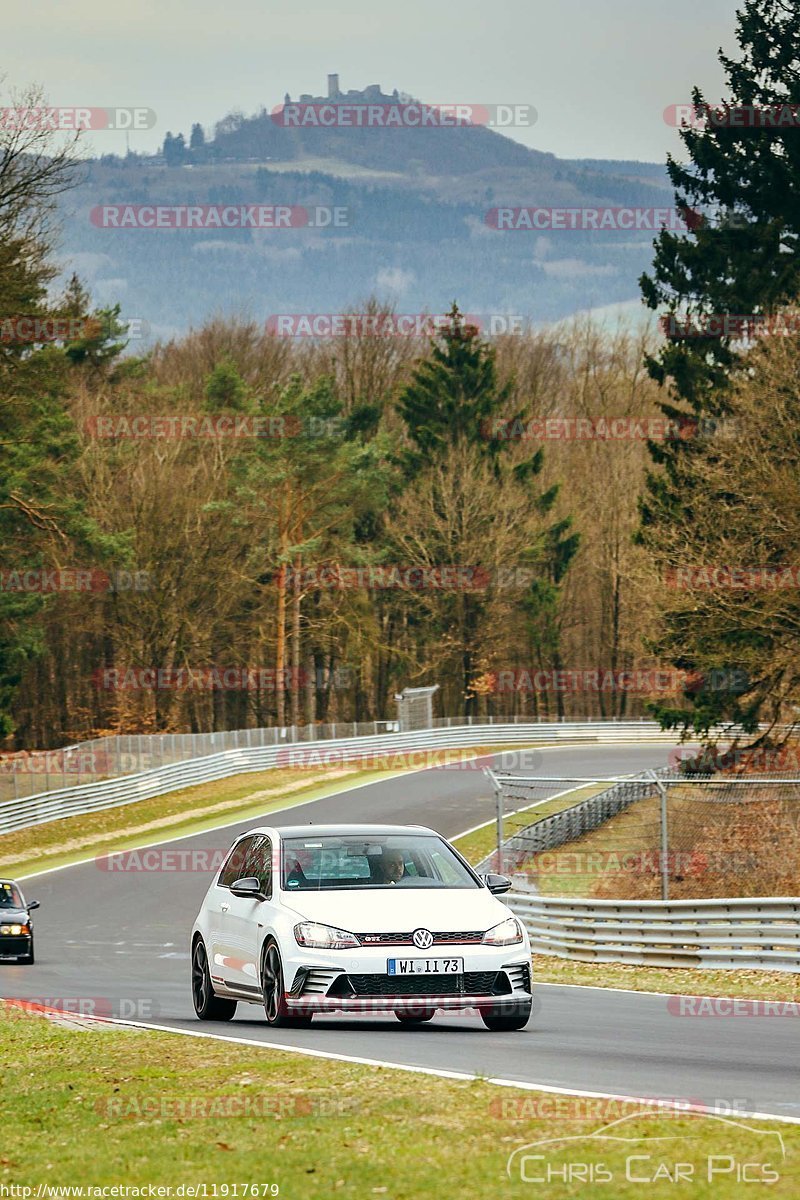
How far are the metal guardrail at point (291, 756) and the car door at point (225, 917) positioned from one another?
1359 inches

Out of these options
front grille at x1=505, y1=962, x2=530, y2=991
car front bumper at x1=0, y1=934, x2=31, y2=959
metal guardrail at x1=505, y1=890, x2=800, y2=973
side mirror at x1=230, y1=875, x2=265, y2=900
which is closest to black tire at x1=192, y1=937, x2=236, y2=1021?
side mirror at x1=230, y1=875, x2=265, y2=900

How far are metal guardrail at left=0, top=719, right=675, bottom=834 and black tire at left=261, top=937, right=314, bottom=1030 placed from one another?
35.8 m

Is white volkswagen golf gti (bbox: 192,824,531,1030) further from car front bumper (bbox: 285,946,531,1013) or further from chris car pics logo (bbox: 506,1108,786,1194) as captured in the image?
chris car pics logo (bbox: 506,1108,786,1194)

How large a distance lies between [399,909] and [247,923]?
143 centimetres

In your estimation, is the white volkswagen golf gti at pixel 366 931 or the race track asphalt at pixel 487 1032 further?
the white volkswagen golf gti at pixel 366 931

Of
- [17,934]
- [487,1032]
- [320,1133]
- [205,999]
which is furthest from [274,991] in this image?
[17,934]

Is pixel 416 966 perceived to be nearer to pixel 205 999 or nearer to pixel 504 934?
pixel 504 934

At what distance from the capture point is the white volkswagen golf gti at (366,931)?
485 inches

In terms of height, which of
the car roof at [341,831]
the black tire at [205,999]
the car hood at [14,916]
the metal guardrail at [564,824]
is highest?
the car roof at [341,831]

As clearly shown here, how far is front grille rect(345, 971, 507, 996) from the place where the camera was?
40.4 feet

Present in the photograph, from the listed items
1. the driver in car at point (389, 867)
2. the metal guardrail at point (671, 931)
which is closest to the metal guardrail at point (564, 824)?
the metal guardrail at point (671, 931)

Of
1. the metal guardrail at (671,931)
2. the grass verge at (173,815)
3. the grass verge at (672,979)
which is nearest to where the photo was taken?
the grass verge at (672,979)

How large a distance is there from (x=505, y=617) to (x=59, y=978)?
218 ft

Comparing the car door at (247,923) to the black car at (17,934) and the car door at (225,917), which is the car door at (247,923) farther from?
the black car at (17,934)
